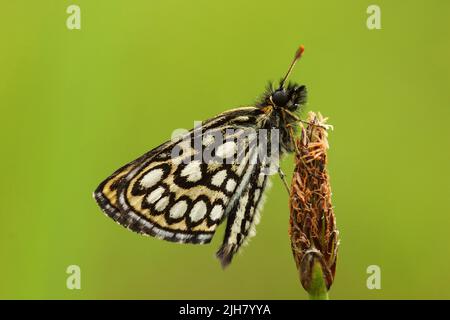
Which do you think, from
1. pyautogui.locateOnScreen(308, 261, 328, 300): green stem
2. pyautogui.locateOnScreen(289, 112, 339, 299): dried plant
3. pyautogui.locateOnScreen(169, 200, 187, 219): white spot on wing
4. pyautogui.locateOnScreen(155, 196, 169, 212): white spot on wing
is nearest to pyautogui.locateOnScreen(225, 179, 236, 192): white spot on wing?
pyautogui.locateOnScreen(169, 200, 187, 219): white spot on wing

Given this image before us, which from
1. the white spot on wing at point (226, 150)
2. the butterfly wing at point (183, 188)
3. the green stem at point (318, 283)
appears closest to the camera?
the green stem at point (318, 283)

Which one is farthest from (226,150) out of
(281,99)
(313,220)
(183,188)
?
(313,220)

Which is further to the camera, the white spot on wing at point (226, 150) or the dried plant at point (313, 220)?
the white spot on wing at point (226, 150)

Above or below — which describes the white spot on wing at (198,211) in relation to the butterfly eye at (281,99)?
below

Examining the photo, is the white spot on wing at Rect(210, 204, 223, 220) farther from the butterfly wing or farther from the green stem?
the green stem

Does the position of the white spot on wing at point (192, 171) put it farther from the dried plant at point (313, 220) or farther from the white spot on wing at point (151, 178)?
the dried plant at point (313, 220)

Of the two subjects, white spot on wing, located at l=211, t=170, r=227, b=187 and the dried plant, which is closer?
the dried plant

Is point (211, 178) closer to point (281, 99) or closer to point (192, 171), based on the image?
point (192, 171)

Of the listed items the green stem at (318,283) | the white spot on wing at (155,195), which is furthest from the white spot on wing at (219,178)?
the green stem at (318,283)

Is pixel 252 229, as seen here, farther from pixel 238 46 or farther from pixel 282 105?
pixel 238 46
